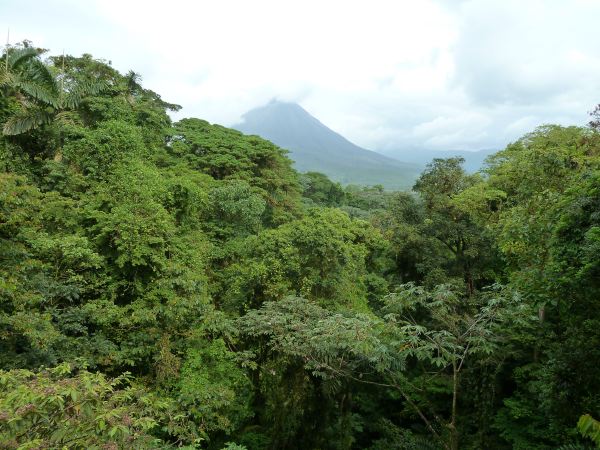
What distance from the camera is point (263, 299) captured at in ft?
37.7

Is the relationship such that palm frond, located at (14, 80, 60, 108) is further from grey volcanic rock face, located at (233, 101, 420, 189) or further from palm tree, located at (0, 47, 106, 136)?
grey volcanic rock face, located at (233, 101, 420, 189)

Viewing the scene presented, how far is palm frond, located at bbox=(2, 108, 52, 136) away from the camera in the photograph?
10.9 m

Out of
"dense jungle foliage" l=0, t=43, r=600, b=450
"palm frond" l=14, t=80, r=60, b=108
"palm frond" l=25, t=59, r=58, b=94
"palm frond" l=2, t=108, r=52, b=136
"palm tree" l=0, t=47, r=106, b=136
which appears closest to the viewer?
Answer: "dense jungle foliage" l=0, t=43, r=600, b=450

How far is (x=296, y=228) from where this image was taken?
1127 centimetres

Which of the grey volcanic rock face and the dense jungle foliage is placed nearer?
the dense jungle foliage

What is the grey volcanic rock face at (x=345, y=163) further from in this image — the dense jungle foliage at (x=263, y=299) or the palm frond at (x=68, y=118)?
the palm frond at (x=68, y=118)

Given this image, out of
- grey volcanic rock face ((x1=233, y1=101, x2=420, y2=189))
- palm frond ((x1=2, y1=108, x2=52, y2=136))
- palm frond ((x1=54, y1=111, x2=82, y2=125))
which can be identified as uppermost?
grey volcanic rock face ((x1=233, y1=101, x2=420, y2=189))

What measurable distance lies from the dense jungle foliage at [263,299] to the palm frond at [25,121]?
59mm

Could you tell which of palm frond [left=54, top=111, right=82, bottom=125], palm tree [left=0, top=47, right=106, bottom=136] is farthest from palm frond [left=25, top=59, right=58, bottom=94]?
palm frond [left=54, top=111, right=82, bottom=125]

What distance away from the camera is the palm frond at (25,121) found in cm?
1088

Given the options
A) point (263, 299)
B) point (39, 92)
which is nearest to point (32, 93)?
point (39, 92)

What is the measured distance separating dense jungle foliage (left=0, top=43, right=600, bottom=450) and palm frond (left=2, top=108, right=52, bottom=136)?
0.06 metres

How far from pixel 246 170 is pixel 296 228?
674 centimetres

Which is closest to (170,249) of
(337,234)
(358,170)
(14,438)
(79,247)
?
(79,247)
